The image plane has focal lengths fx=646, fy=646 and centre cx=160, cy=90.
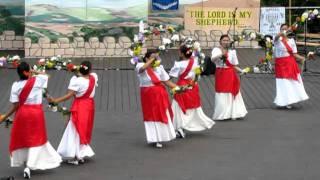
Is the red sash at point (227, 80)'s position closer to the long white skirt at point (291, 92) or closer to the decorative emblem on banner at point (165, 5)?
the long white skirt at point (291, 92)

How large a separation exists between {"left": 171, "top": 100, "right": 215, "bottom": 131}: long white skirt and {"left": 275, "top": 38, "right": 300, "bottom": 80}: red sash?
3.01 metres

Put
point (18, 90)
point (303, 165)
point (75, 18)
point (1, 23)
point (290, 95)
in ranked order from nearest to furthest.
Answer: point (18, 90), point (303, 165), point (290, 95), point (75, 18), point (1, 23)

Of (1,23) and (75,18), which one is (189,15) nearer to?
(75,18)

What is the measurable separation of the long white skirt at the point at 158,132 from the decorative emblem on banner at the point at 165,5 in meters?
13.0

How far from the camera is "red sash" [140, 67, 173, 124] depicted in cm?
1012

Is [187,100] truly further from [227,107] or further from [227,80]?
[227,107]

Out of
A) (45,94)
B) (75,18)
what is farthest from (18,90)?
(75,18)

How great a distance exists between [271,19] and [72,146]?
1378 centimetres

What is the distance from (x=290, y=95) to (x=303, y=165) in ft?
15.0

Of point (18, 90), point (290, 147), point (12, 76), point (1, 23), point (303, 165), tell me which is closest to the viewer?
point (18, 90)

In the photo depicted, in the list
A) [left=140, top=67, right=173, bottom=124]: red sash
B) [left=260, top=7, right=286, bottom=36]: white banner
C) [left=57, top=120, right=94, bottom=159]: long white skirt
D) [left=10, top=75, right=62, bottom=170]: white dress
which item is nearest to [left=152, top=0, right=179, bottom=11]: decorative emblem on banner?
[left=260, top=7, right=286, bottom=36]: white banner

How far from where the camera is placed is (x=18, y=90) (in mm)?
8406

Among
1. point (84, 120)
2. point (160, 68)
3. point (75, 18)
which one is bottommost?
point (84, 120)

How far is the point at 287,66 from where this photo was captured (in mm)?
13414
